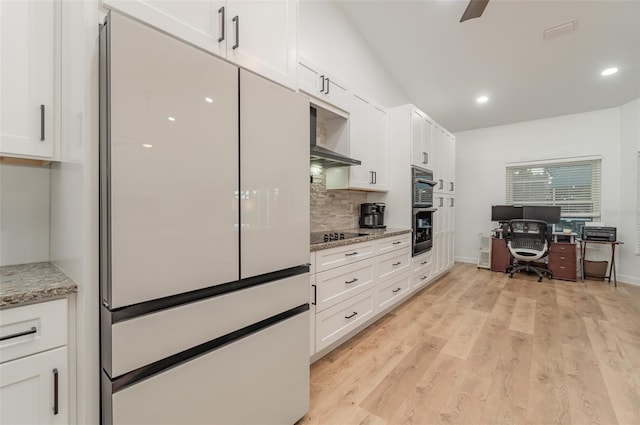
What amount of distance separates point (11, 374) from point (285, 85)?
1542 millimetres

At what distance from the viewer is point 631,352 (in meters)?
2.25

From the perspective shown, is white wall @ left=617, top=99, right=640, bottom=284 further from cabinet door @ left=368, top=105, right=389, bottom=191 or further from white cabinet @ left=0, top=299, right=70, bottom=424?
white cabinet @ left=0, top=299, right=70, bottom=424

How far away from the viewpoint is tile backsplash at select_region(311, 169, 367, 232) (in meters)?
2.85

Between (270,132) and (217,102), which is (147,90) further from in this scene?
(270,132)

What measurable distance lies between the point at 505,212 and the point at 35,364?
6222mm

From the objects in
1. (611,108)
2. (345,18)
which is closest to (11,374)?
Result: (345,18)

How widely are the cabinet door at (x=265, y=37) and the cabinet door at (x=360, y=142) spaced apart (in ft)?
4.33

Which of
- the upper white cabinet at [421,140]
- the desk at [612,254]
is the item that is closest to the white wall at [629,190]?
the desk at [612,254]

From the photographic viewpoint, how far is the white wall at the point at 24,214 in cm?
120

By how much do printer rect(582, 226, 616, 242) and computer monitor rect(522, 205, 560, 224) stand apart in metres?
0.43

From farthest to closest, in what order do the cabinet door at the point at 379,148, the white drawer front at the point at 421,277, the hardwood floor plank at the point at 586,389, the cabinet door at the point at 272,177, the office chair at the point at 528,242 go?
the office chair at the point at 528,242
the white drawer front at the point at 421,277
the cabinet door at the point at 379,148
the hardwood floor plank at the point at 586,389
the cabinet door at the point at 272,177

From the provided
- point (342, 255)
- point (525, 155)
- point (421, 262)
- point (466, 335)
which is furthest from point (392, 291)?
point (525, 155)

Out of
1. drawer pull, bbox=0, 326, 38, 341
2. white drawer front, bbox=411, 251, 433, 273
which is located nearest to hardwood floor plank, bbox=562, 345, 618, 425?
white drawer front, bbox=411, 251, 433, 273

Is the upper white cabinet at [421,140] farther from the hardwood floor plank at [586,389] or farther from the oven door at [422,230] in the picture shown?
the hardwood floor plank at [586,389]
